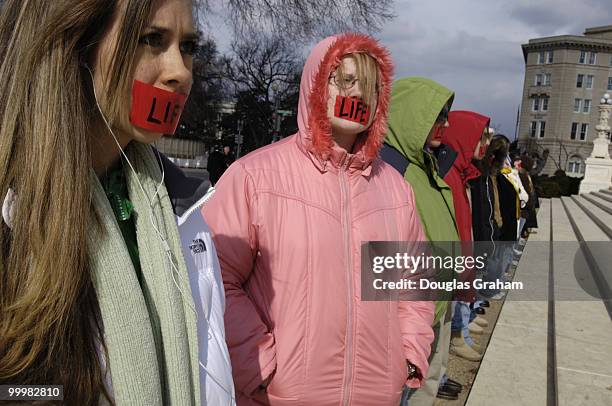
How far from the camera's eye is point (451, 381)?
450 centimetres

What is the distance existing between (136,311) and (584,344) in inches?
186

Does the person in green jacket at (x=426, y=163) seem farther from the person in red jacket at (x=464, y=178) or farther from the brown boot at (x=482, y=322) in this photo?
the brown boot at (x=482, y=322)

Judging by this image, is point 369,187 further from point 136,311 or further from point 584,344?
point 584,344

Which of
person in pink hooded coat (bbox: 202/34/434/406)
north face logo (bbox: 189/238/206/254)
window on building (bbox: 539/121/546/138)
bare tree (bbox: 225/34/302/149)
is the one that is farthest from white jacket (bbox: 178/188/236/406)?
window on building (bbox: 539/121/546/138)

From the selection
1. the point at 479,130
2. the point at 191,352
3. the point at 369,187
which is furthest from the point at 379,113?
the point at 479,130

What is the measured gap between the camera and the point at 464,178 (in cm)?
463

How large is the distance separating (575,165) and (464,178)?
7621 cm

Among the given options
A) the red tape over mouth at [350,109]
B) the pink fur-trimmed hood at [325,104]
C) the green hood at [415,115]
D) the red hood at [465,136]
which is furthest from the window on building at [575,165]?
the red tape over mouth at [350,109]

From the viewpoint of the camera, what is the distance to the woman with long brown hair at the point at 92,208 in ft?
3.08

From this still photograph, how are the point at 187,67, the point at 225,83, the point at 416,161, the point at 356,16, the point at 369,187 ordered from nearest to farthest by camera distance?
the point at 187,67, the point at 369,187, the point at 416,161, the point at 356,16, the point at 225,83

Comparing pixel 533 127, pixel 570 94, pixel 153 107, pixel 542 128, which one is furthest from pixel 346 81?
pixel 533 127

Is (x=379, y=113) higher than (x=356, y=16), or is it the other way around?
(x=356, y=16)

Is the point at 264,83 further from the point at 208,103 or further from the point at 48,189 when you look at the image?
the point at 48,189

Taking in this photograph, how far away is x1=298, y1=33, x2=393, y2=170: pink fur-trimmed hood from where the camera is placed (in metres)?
2.24
